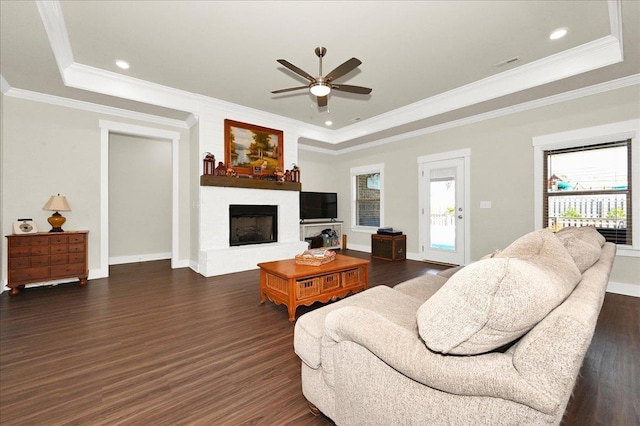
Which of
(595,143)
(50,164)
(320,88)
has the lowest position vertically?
(50,164)

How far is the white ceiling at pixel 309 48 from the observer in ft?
8.80

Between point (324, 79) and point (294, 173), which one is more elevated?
point (324, 79)

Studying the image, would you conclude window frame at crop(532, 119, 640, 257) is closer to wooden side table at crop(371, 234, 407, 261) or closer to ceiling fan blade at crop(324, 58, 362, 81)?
wooden side table at crop(371, 234, 407, 261)

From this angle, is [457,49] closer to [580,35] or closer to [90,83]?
[580,35]

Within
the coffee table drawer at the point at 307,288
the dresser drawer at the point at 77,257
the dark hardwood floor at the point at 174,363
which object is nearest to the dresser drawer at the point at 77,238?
the dresser drawer at the point at 77,257

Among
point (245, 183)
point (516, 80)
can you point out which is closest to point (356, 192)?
point (245, 183)

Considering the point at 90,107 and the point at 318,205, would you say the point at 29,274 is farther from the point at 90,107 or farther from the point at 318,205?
the point at 318,205

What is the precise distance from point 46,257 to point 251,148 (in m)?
3.50

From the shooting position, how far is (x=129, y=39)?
315 cm

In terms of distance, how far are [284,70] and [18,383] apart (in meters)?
3.97

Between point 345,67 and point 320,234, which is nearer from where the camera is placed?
point 345,67

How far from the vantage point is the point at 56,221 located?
403 centimetres

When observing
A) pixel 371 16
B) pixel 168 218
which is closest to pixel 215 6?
pixel 371 16

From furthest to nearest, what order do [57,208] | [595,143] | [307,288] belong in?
1. [57,208]
2. [595,143]
3. [307,288]
